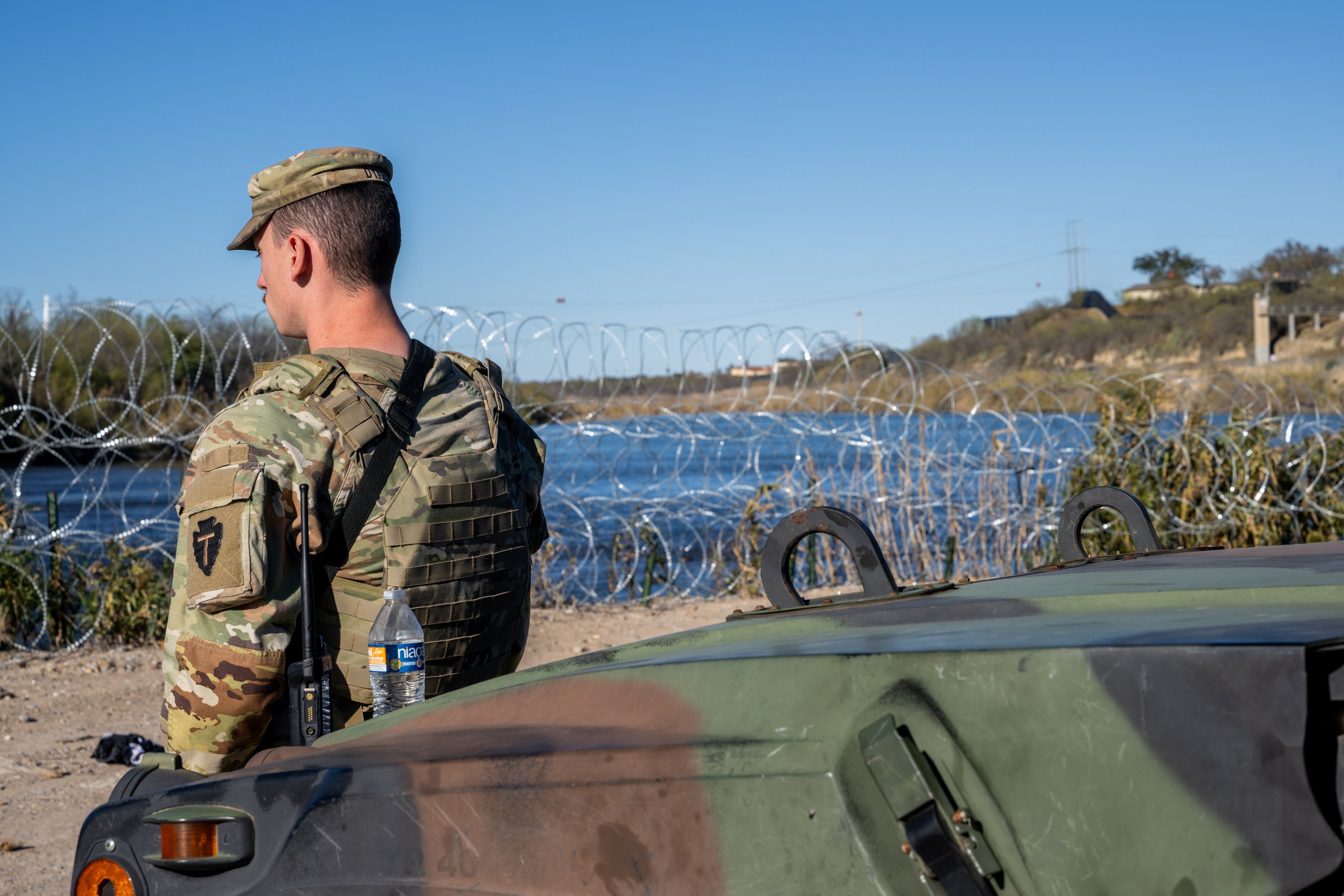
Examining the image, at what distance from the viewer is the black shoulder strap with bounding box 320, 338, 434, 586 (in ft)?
Answer: 6.93

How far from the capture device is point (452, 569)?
2.21 meters

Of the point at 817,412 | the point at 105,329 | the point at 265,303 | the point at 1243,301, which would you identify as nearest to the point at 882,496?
the point at 817,412

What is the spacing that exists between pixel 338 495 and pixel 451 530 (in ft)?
0.73

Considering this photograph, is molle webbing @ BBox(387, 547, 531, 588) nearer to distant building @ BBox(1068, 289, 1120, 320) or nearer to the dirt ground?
the dirt ground

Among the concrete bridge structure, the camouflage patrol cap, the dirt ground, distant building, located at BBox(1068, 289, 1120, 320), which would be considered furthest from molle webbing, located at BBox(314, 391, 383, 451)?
distant building, located at BBox(1068, 289, 1120, 320)

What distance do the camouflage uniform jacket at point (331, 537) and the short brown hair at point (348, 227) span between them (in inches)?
6.8

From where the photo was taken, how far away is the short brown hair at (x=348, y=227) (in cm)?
230

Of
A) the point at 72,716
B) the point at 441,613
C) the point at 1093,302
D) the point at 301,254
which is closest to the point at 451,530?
the point at 441,613

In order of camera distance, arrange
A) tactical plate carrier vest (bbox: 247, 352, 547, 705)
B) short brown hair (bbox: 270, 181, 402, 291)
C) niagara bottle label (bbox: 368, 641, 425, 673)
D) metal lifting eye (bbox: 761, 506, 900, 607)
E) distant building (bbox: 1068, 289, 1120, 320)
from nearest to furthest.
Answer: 1. metal lifting eye (bbox: 761, 506, 900, 607)
2. niagara bottle label (bbox: 368, 641, 425, 673)
3. tactical plate carrier vest (bbox: 247, 352, 547, 705)
4. short brown hair (bbox: 270, 181, 402, 291)
5. distant building (bbox: 1068, 289, 1120, 320)

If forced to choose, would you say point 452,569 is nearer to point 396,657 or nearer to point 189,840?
point 396,657

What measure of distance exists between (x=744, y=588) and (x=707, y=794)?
25.9 feet

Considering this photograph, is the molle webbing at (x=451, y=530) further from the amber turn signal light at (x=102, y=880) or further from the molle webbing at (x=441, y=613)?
the amber turn signal light at (x=102, y=880)

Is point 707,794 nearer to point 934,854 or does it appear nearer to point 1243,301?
point 934,854

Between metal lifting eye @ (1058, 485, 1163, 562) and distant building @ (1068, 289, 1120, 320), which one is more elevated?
distant building @ (1068, 289, 1120, 320)
